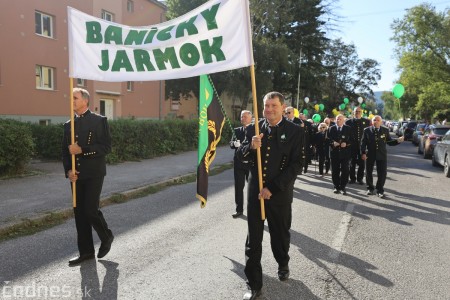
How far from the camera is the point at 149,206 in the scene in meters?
8.16

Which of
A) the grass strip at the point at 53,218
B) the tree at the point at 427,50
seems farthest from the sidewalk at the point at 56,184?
the tree at the point at 427,50

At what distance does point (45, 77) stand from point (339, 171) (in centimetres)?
1977

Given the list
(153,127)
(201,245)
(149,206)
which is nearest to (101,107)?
(153,127)

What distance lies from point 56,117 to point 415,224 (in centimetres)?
2193

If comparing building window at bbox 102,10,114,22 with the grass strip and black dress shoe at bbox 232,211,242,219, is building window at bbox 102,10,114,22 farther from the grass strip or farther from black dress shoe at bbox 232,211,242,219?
black dress shoe at bbox 232,211,242,219

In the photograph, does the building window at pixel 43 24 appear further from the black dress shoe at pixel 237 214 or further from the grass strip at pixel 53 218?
the black dress shoe at pixel 237 214

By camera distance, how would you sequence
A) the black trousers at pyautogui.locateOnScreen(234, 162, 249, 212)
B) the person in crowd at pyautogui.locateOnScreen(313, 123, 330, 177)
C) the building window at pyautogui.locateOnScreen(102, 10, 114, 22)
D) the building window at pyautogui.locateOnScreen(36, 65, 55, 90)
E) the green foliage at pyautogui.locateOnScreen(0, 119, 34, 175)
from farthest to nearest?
the building window at pyautogui.locateOnScreen(102, 10, 114, 22) < the building window at pyautogui.locateOnScreen(36, 65, 55, 90) < the person in crowd at pyautogui.locateOnScreen(313, 123, 330, 177) < the green foliage at pyautogui.locateOnScreen(0, 119, 34, 175) < the black trousers at pyautogui.locateOnScreen(234, 162, 249, 212)

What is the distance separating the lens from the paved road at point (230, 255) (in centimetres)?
415

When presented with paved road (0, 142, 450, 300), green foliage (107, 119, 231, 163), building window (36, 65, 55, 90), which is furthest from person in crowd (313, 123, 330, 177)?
building window (36, 65, 55, 90)

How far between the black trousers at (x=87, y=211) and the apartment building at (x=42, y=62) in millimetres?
16326

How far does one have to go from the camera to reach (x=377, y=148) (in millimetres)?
9531

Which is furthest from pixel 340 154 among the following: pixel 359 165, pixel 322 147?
pixel 322 147

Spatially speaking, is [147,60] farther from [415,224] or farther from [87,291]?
[415,224]

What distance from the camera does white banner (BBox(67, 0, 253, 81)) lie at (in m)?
4.38
